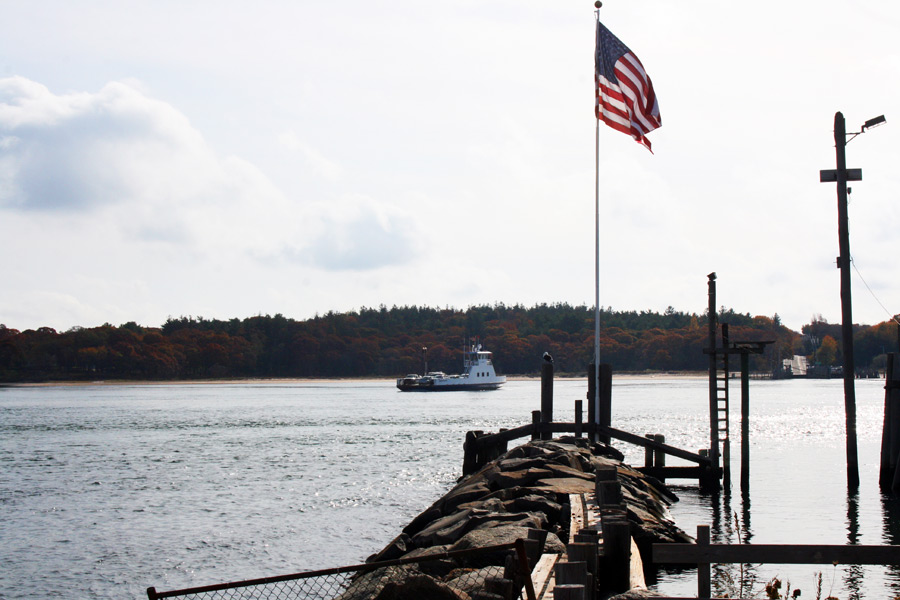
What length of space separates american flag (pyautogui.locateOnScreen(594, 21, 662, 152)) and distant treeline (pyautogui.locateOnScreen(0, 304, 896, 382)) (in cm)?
14313

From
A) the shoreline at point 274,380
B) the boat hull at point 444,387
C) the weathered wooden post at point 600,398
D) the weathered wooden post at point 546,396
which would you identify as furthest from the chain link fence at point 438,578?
the shoreline at point 274,380

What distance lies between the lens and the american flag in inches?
910

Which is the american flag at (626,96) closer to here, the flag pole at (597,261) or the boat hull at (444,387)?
the flag pole at (597,261)

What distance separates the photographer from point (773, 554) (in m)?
6.88

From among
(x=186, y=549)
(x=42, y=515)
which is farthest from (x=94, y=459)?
(x=186, y=549)

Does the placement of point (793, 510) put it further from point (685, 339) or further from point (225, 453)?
point (685, 339)

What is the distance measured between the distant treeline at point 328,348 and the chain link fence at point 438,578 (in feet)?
506

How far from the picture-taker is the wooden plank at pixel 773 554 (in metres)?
6.77

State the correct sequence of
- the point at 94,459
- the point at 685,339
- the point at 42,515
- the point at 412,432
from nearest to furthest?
1. the point at 42,515
2. the point at 94,459
3. the point at 412,432
4. the point at 685,339

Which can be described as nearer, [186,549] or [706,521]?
[186,549]

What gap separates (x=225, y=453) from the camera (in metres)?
39.9

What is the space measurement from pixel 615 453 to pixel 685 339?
15470 centimetres

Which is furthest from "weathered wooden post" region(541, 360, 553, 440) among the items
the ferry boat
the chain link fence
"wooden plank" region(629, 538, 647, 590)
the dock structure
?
the ferry boat

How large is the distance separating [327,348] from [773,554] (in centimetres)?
16833
